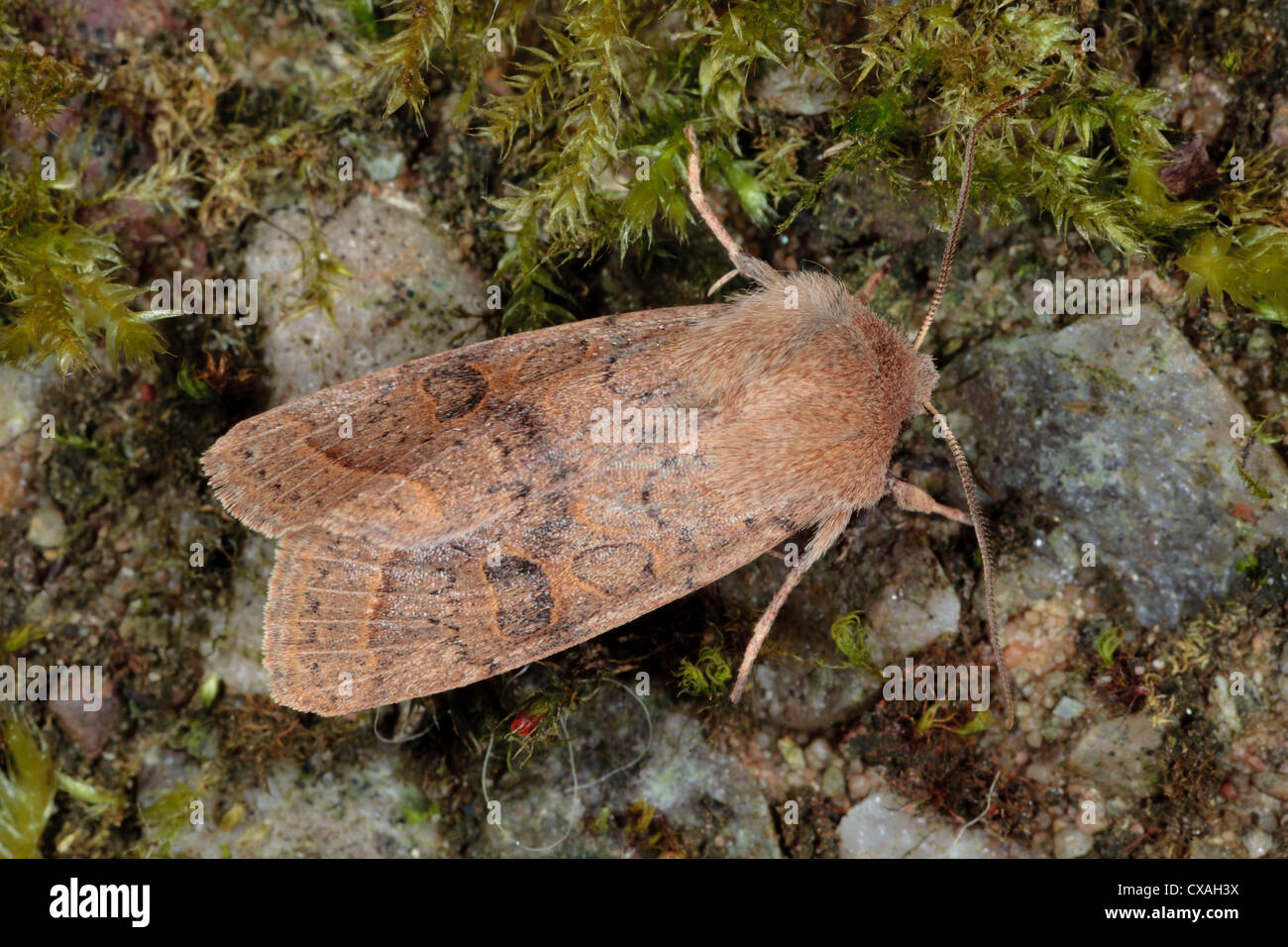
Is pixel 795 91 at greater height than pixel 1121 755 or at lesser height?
greater

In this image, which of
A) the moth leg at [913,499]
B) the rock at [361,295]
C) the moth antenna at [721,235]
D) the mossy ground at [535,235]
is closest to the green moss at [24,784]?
the mossy ground at [535,235]

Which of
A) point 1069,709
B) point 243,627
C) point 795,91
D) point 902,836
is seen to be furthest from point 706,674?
point 795,91

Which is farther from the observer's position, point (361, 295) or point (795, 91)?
point (361, 295)

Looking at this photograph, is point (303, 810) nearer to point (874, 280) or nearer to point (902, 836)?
point (902, 836)

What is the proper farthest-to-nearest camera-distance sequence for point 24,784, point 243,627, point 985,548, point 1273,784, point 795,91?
point 243,627, point 24,784, point 795,91, point 1273,784, point 985,548

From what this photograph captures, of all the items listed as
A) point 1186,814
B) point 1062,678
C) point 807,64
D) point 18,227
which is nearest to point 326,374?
point 18,227

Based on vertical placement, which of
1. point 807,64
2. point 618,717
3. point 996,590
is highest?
point 807,64

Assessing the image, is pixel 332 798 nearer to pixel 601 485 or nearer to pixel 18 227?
pixel 601 485
